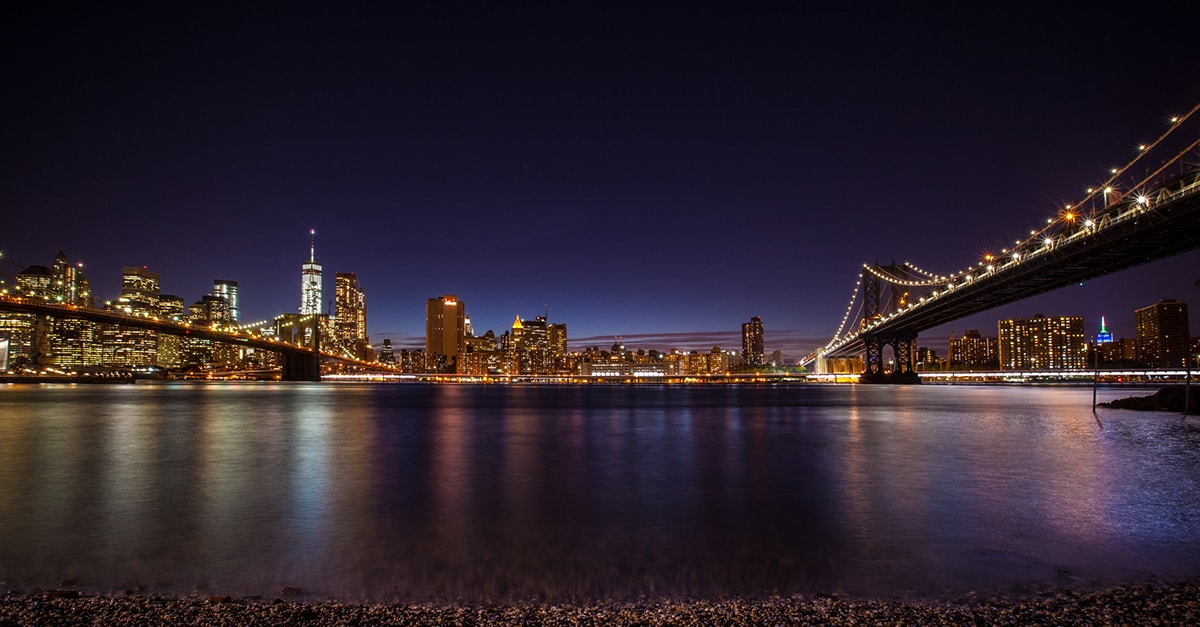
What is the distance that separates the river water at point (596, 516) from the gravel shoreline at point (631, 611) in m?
0.57

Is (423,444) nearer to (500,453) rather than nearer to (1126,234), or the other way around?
(500,453)

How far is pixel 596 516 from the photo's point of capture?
11.9 metres

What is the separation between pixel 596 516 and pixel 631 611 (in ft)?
18.5

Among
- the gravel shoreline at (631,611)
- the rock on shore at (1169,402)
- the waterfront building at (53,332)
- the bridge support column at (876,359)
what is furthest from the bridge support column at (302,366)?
the gravel shoreline at (631,611)

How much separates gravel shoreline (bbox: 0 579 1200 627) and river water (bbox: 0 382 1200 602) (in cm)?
57

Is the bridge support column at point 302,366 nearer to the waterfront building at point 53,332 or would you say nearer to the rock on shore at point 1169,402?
the waterfront building at point 53,332

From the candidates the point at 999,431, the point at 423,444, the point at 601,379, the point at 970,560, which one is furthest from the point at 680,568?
the point at 601,379

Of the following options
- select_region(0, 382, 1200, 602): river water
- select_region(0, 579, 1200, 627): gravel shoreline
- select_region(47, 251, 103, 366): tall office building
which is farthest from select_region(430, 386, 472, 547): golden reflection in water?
select_region(47, 251, 103, 366): tall office building

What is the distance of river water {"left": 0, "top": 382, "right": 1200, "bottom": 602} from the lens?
26.0 feet

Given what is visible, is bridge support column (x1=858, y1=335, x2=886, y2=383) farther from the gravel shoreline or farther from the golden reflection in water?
the gravel shoreline

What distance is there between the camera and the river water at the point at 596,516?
792 cm

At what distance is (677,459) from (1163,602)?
46.2 feet

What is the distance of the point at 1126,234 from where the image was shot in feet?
128

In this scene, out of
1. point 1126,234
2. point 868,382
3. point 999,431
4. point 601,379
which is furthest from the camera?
point 601,379
